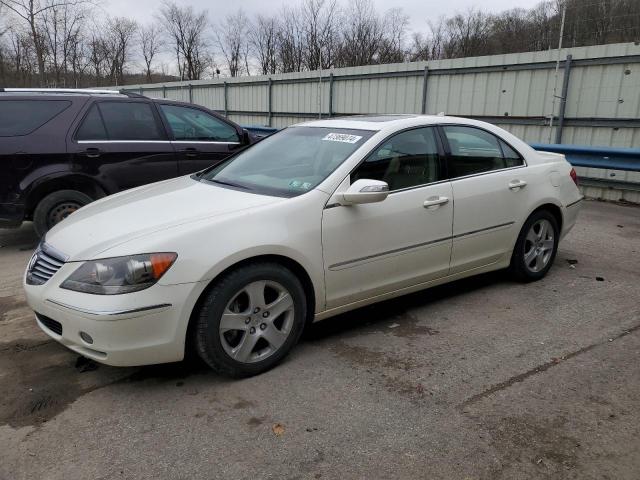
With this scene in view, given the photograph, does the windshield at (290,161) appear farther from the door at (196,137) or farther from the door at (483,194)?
the door at (196,137)

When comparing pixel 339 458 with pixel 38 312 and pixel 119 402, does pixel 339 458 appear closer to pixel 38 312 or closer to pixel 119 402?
pixel 119 402

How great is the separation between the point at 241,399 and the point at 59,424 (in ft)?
3.08

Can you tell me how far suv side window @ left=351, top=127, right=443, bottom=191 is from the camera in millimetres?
3674

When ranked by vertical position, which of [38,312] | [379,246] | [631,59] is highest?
[631,59]

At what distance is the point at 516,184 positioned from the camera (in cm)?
445

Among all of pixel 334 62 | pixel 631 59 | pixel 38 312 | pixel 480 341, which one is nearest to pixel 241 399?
pixel 38 312

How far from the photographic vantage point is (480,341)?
12.0 ft

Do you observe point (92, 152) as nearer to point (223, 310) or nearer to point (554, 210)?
point (223, 310)

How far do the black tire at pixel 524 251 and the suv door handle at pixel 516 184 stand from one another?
315 mm

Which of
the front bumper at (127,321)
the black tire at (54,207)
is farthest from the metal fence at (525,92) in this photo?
the front bumper at (127,321)

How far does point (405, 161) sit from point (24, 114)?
14.4ft

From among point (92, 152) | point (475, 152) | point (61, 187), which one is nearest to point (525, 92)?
point (475, 152)

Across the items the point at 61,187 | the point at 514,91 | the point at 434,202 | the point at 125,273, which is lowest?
the point at 61,187

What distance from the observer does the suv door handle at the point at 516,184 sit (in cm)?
441
